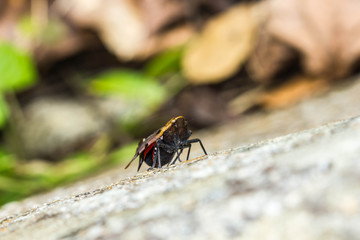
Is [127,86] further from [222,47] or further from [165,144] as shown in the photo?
[165,144]

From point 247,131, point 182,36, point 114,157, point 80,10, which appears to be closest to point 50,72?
point 80,10

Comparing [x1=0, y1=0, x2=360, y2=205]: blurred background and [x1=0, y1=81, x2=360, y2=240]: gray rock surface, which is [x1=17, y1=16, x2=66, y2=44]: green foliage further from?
[x1=0, y1=81, x2=360, y2=240]: gray rock surface

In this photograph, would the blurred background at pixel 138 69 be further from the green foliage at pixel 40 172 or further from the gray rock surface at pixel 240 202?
the gray rock surface at pixel 240 202


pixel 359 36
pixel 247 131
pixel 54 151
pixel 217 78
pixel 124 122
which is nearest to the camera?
pixel 247 131

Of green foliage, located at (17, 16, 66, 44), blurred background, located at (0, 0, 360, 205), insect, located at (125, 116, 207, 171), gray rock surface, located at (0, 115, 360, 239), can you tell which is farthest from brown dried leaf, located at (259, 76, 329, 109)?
green foliage, located at (17, 16, 66, 44)

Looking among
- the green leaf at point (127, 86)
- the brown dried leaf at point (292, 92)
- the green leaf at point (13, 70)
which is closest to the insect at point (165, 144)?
Answer: the green leaf at point (127, 86)

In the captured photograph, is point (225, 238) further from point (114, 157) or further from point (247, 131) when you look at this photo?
point (114, 157)
